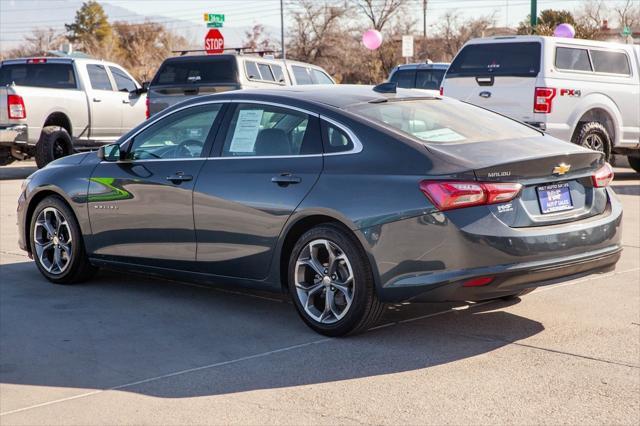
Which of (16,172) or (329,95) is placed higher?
(329,95)

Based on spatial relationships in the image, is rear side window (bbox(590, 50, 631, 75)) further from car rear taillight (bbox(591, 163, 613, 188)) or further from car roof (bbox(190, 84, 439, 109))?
car rear taillight (bbox(591, 163, 613, 188))

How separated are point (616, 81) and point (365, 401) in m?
12.0

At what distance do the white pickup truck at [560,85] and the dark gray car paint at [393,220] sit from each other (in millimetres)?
8370

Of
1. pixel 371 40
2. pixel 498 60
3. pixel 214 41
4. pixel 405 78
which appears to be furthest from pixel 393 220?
pixel 371 40

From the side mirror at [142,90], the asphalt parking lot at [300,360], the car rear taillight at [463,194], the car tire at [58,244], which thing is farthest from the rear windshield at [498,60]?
the car rear taillight at [463,194]

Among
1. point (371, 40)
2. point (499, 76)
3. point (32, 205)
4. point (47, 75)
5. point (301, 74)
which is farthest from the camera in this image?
point (371, 40)

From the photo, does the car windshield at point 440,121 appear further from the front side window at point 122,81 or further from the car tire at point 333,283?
the front side window at point 122,81

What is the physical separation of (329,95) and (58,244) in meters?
2.64

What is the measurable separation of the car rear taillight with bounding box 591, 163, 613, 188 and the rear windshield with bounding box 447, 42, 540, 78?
28.4 feet

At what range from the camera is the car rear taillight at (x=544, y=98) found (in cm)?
1496

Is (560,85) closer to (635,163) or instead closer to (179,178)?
(635,163)

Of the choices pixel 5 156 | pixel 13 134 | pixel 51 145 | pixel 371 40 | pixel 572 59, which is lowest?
pixel 5 156

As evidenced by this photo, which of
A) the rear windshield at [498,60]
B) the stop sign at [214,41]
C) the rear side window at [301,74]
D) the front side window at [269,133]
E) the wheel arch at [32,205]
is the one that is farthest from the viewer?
the stop sign at [214,41]

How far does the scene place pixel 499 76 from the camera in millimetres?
15430
